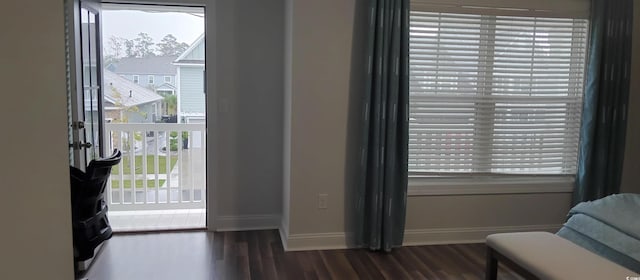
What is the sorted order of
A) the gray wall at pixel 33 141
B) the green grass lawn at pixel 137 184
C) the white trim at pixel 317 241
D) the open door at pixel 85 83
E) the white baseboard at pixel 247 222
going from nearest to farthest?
the gray wall at pixel 33 141 < the open door at pixel 85 83 < the white trim at pixel 317 241 < the white baseboard at pixel 247 222 < the green grass lawn at pixel 137 184

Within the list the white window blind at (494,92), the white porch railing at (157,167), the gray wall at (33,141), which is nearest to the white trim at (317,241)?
the white window blind at (494,92)

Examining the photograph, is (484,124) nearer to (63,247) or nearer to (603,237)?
(603,237)

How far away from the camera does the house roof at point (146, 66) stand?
172 inches

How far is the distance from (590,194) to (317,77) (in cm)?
252

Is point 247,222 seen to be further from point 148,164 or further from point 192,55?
point 192,55

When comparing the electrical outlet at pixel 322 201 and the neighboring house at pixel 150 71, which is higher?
the neighboring house at pixel 150 71

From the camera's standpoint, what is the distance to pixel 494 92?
3648mm

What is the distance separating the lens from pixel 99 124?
11.2 ft

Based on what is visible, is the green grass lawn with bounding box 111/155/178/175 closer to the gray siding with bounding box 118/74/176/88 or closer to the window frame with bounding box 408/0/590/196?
the gray siding with bounding box 118/74/176/88

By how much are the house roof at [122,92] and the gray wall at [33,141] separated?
391 cm

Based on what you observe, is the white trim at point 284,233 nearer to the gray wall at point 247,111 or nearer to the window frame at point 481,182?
the gray wall at point 247,111

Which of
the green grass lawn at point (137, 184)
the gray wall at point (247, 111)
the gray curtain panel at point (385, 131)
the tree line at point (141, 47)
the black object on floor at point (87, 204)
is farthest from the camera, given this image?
the green grass lawn at point (137, 184)

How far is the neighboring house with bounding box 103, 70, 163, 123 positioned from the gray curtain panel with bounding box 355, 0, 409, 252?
243 centimetres

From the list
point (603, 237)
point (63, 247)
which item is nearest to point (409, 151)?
point (603, 237)
